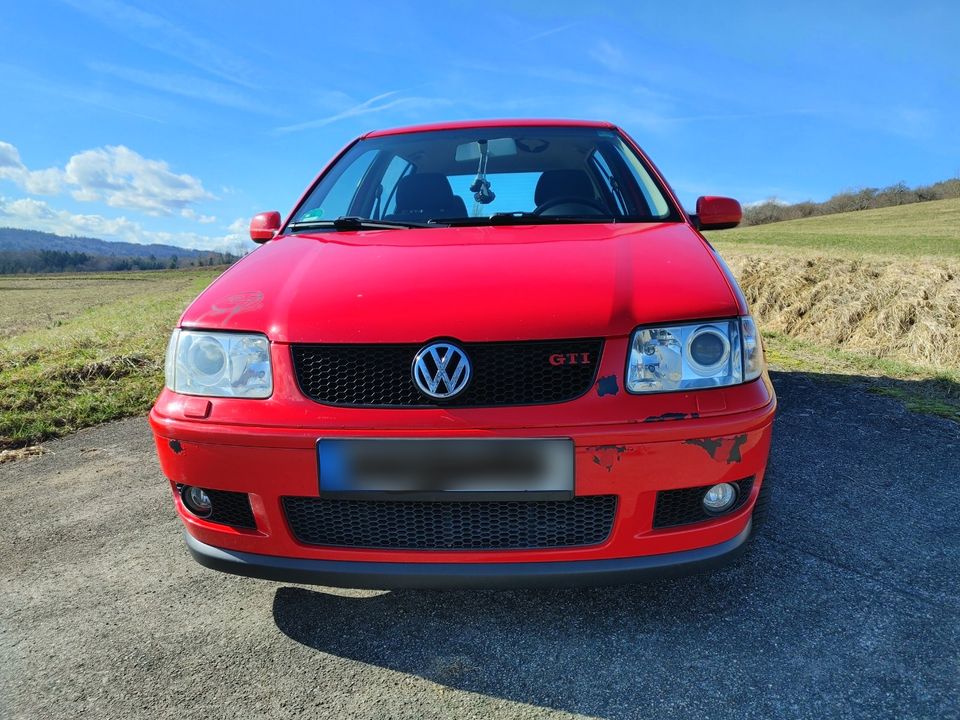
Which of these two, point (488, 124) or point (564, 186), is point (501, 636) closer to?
point (564, 186)

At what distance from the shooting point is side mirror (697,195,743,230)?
2979 mm

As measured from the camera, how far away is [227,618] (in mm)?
2072

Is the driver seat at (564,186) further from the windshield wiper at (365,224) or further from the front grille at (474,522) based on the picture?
the front grille at (474,522)

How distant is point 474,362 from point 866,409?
140 inches

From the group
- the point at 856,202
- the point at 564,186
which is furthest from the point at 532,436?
the point at 856,202

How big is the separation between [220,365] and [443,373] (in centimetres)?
67

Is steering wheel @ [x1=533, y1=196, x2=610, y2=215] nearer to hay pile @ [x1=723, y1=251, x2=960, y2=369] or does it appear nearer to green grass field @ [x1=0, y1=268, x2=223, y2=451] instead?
green grass field @ [x1=0, y1=268, x2=223, y2=451]

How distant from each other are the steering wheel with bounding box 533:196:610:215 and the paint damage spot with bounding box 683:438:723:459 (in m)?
1.24

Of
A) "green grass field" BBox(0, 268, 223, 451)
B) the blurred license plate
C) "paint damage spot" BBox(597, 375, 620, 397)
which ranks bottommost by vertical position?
"green grass field" BBox(0, 268, 223, 451)

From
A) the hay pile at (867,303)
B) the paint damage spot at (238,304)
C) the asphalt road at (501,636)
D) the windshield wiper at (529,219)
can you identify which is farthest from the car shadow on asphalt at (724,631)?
the hay pile at (867,303)

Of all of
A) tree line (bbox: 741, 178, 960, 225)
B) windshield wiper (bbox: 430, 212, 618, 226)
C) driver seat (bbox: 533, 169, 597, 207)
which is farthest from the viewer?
tree line (bbox: 741, 178, 960, 225)

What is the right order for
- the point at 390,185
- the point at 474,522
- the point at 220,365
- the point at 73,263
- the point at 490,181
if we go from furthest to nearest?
the point at 73,263
the point at 390,185
the point at 490,181
the point at 220,365
the point at 474,522

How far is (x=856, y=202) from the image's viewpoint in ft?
150

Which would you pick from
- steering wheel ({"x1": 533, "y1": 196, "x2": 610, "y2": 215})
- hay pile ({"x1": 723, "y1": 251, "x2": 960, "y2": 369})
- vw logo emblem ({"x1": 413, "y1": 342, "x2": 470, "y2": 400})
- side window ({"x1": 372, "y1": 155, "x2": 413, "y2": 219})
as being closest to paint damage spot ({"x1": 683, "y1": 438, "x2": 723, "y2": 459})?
vw logo emblem ({"x1": 413, "y1": 342, "x2": 470, "y2": 400})
